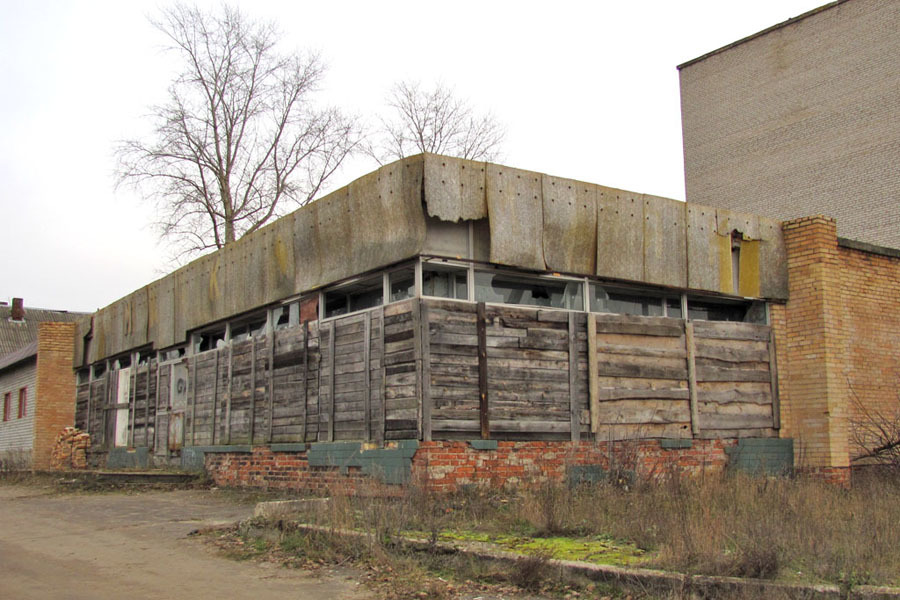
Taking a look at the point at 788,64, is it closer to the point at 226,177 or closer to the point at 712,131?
the point at 712,131

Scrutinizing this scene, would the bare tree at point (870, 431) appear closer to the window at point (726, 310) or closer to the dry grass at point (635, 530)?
the window at point (726, 310)

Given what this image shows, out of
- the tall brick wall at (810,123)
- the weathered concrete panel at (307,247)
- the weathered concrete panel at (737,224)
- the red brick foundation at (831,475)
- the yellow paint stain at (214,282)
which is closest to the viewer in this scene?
the weathered concrete panel at (307,247)

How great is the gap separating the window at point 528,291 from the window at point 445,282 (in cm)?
19

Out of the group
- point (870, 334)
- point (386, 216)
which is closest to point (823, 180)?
point (870, 334)

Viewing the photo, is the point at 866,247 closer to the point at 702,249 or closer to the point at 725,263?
the point at 725,263

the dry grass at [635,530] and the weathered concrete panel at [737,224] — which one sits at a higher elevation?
the weathered concrete panel at [737,224]

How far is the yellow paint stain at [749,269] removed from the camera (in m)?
14.0

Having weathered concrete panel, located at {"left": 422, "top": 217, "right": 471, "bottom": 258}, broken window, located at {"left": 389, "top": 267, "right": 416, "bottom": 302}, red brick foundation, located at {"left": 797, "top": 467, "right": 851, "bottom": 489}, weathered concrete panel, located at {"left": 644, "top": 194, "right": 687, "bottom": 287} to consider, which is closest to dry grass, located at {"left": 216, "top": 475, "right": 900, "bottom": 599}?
red brick foundation, located at {"left": 797, "top": 467, "right": 851, "bottom": 489}

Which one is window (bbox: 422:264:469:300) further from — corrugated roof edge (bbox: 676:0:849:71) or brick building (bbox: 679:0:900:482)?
corrugated roof edge (bbox: 676:0:849:71)

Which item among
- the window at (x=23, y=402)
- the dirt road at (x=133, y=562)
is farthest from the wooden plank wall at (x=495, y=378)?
the window at (x=23, y=402)

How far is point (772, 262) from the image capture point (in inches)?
562

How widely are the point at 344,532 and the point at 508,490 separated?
142 inches

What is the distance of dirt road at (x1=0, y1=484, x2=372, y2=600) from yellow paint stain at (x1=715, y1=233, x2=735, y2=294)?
26.5 ft

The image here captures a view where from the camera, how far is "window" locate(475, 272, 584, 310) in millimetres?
11695
